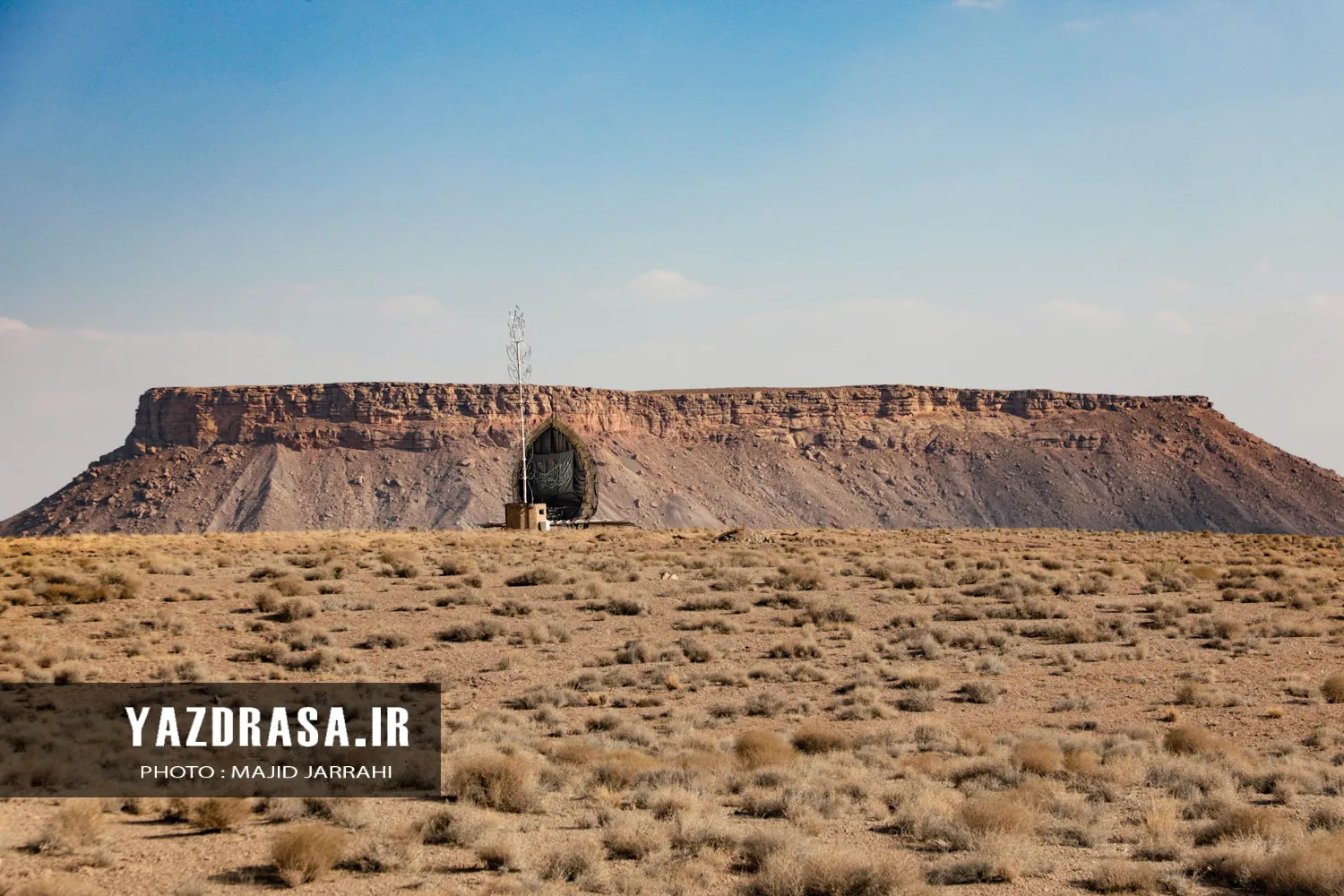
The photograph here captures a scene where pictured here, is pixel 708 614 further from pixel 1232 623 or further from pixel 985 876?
pixel 985 876

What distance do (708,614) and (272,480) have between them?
77.8 m

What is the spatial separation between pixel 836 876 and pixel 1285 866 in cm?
298

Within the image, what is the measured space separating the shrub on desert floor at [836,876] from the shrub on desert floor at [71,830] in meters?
4.83

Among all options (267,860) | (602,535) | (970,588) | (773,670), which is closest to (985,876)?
(267,860)

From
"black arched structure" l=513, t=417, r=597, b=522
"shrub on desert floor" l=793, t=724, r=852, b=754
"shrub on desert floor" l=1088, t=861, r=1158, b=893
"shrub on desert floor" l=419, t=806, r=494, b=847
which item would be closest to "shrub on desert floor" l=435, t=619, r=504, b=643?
"shrub on desert floor" l=793, t=724, r=852, b=754

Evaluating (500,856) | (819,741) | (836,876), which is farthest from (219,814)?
(819,741)

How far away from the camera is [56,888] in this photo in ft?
23.9

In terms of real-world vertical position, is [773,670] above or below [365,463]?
below

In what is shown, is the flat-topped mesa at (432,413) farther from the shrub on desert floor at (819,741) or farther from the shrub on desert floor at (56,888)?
the shrub on desert floor at (56,888)

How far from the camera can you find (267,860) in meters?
8.49

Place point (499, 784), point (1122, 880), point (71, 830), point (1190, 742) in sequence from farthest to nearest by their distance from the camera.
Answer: point (1190, 742) → point (499, 784) → point (71, 830) → point (1122, 880)

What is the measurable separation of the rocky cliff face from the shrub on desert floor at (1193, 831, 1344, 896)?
81194mm

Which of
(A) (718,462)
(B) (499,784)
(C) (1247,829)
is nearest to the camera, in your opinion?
(C) (1247,829)

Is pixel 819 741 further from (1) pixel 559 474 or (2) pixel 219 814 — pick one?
(1) pixel 559 474
